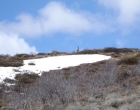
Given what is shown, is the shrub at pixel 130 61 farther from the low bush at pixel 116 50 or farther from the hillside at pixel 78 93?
the low bush at pixel 116 50

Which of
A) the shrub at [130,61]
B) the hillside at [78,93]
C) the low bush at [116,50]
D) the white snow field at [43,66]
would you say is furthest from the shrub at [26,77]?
the low bush at [116,50]

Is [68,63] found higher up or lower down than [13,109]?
higher up

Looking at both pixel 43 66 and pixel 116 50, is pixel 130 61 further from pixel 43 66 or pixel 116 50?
pixel 116 50

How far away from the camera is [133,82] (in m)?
14.4

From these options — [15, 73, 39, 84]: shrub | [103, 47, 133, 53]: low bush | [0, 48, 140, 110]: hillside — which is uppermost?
[103, 47, 133, 53]: low bush

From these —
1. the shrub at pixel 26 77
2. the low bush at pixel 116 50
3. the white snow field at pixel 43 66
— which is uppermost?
the low bush at pixel 116 50

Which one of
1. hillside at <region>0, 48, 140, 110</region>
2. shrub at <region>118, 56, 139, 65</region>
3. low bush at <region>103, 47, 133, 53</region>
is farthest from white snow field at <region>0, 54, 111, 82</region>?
low bush at <region>103, 47, 133, 53</region>

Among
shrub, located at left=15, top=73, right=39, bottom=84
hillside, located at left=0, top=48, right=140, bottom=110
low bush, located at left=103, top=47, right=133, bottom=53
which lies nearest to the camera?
hillside, located at left=0, top=48, right=140, bottom=110

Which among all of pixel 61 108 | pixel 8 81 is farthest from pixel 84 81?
pixel 61 108

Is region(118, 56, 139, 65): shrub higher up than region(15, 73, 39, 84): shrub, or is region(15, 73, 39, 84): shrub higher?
region(118, 56, 139, 65): shrub

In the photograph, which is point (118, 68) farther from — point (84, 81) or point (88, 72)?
point (84, 81)

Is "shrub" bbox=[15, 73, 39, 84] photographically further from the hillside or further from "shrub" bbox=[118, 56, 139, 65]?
"shrub" bbox=[118, 56, 139, 65]

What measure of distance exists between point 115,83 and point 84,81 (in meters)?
1.68

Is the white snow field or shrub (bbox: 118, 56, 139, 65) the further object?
shrub (bbox: 118, 56, 139, 65)
